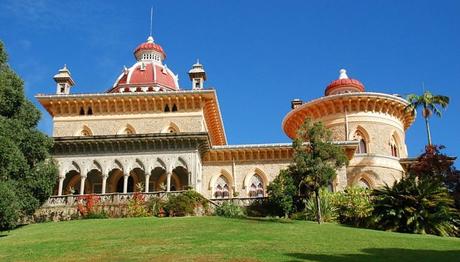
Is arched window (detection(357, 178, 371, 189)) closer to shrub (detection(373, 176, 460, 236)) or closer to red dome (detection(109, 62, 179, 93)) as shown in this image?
shrub (detection(373, 176, 460, 236))

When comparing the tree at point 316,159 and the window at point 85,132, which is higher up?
the window at point 85,132

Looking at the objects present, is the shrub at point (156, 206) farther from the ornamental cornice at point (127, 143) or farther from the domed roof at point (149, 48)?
the domed roof at point (149, 48)

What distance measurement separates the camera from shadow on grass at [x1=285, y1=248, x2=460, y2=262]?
1448cm

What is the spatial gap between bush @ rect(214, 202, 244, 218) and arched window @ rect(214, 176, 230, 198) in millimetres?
6660

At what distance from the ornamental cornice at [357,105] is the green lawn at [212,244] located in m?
18.0

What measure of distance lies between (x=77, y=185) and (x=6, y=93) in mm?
13192

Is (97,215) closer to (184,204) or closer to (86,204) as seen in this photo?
(86,204)

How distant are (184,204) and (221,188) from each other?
8392 mm

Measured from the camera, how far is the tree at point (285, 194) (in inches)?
1172

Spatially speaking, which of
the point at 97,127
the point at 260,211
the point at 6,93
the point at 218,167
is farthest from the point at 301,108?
the point at 6,93

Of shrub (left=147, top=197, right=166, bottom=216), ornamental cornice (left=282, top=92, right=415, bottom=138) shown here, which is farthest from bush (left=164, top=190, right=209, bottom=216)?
Answer: ornamental cornice (left=282, top=92, right=415, bottom=138)

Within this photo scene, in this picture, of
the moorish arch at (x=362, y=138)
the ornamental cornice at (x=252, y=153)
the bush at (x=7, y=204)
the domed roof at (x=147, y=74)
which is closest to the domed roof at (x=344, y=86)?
the moorish arch at (x=362, y=138)

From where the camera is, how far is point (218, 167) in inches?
1463

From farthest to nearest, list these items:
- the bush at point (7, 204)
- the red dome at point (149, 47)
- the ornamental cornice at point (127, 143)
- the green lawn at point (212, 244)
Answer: the red dome at point (149, 47) < the ornamental cornice at point (127, 143) < the bush at point (7, 204) < the green lawn at point (212, 244)
